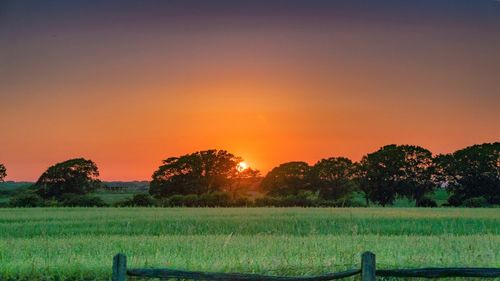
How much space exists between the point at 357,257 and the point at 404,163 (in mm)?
47350

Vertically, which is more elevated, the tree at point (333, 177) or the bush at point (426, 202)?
the tree at point (333, 177)

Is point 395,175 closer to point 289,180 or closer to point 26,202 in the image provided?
point 289,180

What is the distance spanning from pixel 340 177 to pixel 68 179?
78.2 ft

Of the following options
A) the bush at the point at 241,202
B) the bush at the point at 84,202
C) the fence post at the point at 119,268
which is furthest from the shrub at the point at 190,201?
the fence post at the point at 119,268

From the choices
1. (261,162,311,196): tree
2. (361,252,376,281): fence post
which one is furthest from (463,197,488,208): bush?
(361,252,376,281): fence post

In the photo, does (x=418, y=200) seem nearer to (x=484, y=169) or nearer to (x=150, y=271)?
(x=484, y=169)

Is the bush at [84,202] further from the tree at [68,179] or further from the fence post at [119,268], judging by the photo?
the fence post at [119,268]

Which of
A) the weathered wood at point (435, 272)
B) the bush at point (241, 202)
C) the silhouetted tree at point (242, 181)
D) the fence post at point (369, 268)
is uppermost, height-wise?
the silhouetted tree at point (242, 181)

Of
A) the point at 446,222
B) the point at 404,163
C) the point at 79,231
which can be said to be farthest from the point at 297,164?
the point at 79,231

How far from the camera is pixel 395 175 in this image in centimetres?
5625

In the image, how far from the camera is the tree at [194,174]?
192 feet

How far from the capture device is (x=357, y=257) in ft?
35.2

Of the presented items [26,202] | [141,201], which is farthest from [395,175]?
[26,202]

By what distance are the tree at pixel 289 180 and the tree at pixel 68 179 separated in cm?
1615
